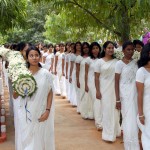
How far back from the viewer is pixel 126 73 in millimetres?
6098

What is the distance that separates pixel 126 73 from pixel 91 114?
354 centimetres

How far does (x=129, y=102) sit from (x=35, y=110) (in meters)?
1.58

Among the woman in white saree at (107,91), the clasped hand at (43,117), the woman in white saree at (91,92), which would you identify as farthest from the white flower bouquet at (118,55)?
the clasped hand at (43,117)

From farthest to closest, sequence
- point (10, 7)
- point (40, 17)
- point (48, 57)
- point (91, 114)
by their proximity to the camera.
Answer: point (40, 17)
point (48, 57)
point (91, 114)
point (10, 7)

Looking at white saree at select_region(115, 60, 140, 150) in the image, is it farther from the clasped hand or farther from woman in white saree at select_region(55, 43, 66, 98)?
woman in white saree at select_region(55, 43, 66, 98)

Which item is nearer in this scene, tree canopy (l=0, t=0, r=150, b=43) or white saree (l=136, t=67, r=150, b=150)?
white saree (l=136, t=67, r=150, b=150)

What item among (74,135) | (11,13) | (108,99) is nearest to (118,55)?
(108,99)

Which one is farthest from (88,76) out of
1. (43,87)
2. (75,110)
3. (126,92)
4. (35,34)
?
(35,34)

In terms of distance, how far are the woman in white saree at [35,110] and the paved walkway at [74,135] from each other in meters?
1.56

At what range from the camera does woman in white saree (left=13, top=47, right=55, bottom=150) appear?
5.26 m

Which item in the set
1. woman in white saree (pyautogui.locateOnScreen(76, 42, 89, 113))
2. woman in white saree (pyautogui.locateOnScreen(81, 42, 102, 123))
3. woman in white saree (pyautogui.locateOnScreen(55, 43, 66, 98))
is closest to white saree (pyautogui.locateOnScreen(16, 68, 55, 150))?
woman in white saree (pyautogui.locateOnScreen(81, 42, 102, 123))

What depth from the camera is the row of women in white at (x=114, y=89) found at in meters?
5.07

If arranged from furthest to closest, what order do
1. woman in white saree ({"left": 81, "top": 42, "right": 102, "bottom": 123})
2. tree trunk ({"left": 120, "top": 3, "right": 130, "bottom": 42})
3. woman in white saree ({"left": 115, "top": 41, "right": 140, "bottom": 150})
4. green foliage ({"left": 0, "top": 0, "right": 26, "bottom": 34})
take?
woman in white saree ({"left": 81, "top": 42, "right": 102, "bottom": 123}) → tree trunk ({"left": 120, "top": 3, "right": 130, "bottom": 42}) → green foliage ({"left": 0, "top": 0, "right": 26, "bottom": 34}) → woman in white saree ({"left": 115, "top": 41, "right": 140, "bottom": 150})

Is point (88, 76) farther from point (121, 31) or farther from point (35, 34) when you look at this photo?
point (35, 34)
